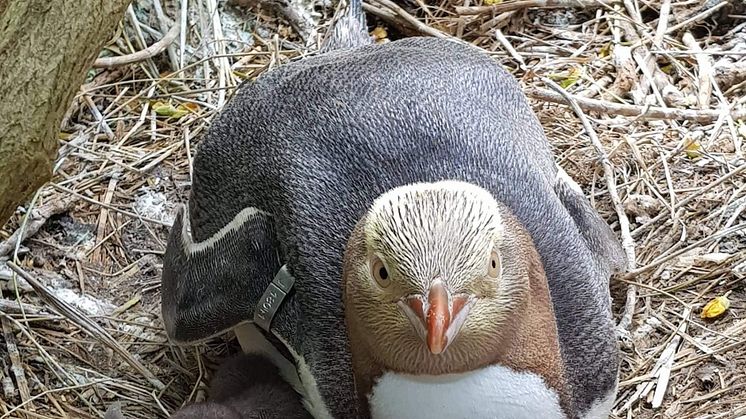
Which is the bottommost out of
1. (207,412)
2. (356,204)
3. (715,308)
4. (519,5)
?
(715,308)

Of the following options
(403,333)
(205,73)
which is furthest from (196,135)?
(403,333)

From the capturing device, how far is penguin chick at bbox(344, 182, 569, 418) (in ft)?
5.96

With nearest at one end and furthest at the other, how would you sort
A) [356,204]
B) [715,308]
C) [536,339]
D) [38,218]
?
[536,339] < [356,204] < [715,308] < [38,218]

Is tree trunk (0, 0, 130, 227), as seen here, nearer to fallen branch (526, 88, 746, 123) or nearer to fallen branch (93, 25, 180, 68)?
fallen branch (93, 25, 180, 68)

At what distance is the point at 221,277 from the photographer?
2359mm

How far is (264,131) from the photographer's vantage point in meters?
2.36

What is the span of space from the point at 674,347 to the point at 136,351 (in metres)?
1.35

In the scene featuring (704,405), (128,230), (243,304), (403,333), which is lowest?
(704,405)

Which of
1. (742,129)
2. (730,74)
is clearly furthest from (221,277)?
(730,74)

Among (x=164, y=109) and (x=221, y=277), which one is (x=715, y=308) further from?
(x=164, y=109)

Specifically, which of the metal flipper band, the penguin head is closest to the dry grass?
the metal flipper band

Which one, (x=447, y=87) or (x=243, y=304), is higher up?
(x=447, y=87)

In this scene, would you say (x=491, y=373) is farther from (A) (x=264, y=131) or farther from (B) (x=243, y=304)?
(A) (x=264, y=131)

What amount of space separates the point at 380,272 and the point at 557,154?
1.37 metres
